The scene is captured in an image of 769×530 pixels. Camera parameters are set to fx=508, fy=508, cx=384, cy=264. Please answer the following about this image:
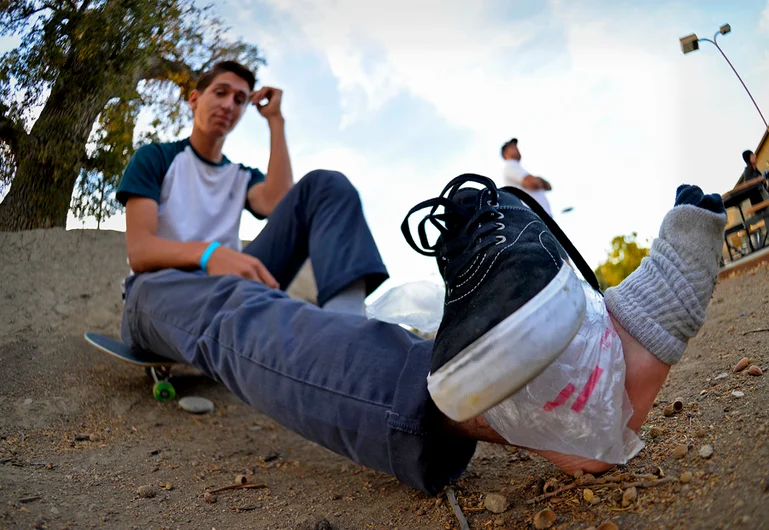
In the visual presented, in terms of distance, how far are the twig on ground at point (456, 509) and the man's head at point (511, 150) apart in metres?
3.72

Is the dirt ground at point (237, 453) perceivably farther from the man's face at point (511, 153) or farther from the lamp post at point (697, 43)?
the man's face at point (511, 153)

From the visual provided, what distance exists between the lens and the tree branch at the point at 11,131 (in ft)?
3.66

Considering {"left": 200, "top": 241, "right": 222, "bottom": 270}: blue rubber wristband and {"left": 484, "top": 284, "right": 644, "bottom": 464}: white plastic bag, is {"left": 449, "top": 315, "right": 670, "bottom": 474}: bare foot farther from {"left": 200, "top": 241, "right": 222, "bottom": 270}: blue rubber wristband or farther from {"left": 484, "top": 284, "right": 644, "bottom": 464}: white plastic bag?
{"left": 200, "top": 241, "right": 222, "bottom": 270}: blue rubber wristband

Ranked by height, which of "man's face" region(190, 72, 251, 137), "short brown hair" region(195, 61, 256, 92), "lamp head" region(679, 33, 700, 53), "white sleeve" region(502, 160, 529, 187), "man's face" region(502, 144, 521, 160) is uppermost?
"short brown hair" region(195, 61, 256, 92)

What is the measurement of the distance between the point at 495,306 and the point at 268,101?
1.62 m

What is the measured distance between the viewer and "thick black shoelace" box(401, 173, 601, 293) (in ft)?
2.84

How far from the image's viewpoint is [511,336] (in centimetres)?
65

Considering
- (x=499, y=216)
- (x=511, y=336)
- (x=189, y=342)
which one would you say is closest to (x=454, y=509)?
(x=511, y=336)

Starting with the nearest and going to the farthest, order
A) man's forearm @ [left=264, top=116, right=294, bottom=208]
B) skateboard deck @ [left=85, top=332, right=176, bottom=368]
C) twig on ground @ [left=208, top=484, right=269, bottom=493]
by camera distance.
Result: 1. twig on ground @ [left=208, top=484, right=269, bottom=493]
2. skateboard deck @ [left=85, top=332, right=176, bottom=368]
3. man's forearm @ [left=264, top=116, right=294, bottom=208]

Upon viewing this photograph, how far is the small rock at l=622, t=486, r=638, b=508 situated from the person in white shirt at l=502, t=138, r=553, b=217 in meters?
3.62

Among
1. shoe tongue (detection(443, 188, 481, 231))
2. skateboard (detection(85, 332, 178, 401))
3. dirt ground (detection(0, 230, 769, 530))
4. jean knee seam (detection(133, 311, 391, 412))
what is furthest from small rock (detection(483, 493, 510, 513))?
skateboard (detection(85, 332, 178, 401))

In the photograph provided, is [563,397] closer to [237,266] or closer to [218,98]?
[237,266]

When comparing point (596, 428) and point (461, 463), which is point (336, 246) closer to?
point (461, 463)

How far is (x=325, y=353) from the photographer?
0.95m
